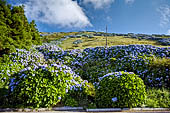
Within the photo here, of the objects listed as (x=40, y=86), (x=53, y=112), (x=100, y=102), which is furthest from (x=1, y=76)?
(x=100, y=102)

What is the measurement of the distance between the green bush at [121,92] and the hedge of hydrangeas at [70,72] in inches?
9.4

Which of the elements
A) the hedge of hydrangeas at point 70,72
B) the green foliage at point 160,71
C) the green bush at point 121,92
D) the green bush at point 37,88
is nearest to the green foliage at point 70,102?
the hedge of hydrangeas at point 70,72

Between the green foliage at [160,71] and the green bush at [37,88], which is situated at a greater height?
the green foliage at [160,71]

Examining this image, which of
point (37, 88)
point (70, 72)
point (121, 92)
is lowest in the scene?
point (121, 92)

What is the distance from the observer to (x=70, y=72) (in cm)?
549

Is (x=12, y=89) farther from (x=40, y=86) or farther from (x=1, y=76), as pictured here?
(x=1, y=76)

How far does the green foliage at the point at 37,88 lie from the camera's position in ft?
13.0

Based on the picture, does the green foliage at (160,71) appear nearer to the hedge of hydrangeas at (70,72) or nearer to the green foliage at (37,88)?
the hedge of hydrangeas at (70,72)

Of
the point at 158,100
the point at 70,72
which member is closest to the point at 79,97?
the point at 70,72

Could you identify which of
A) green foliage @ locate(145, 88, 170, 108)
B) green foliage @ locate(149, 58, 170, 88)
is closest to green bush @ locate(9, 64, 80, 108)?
green foliage @ locate(145, 88, 170, 108)

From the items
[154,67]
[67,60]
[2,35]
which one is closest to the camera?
[154,67]

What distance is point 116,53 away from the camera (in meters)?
9.60

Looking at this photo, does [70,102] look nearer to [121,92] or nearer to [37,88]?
[37,88]

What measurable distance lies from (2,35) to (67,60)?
4.06m
